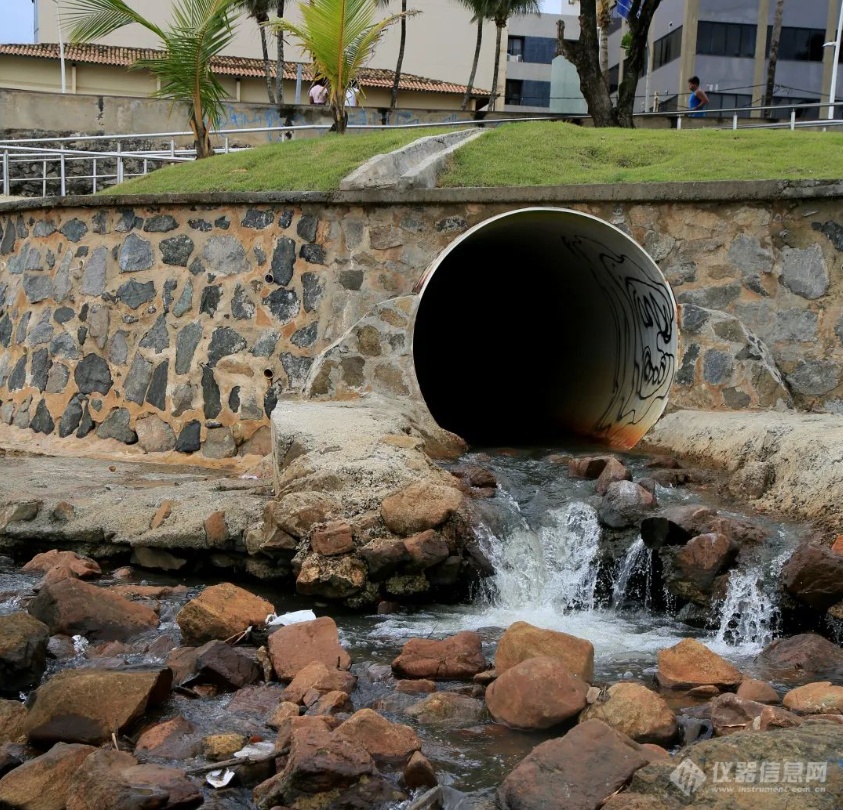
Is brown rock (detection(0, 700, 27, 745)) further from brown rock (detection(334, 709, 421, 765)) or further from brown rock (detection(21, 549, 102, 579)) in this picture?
brown rock (detection(21, 549, 102, 579))

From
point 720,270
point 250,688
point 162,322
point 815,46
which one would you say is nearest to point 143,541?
point 250,688

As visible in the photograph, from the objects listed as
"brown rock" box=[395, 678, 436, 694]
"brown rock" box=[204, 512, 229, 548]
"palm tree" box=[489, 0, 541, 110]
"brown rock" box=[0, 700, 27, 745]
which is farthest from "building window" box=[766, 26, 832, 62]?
"brown rock" box=[0, 700, 27, 745]

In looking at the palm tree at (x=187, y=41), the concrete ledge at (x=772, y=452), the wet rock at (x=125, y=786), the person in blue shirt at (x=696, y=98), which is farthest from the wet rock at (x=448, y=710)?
the person in blue shirt at (x=696, y=98)

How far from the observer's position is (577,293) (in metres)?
11.5

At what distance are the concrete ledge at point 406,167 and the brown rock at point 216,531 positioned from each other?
3.84 m

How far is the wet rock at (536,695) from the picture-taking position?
4980 mm

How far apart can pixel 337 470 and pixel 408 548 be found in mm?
763

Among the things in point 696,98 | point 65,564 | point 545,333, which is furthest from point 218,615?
point 696,98

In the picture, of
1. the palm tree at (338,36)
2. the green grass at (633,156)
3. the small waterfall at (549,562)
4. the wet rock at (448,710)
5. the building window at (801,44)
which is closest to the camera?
the wet rock at (448,710)

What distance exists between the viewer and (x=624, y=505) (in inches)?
286

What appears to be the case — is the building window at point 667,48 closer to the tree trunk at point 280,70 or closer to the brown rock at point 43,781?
the tree trunk at point 280,70

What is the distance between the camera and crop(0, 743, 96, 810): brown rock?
425 centimetres

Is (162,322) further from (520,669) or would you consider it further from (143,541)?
(520,669)

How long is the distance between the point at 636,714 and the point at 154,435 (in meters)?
6.47
